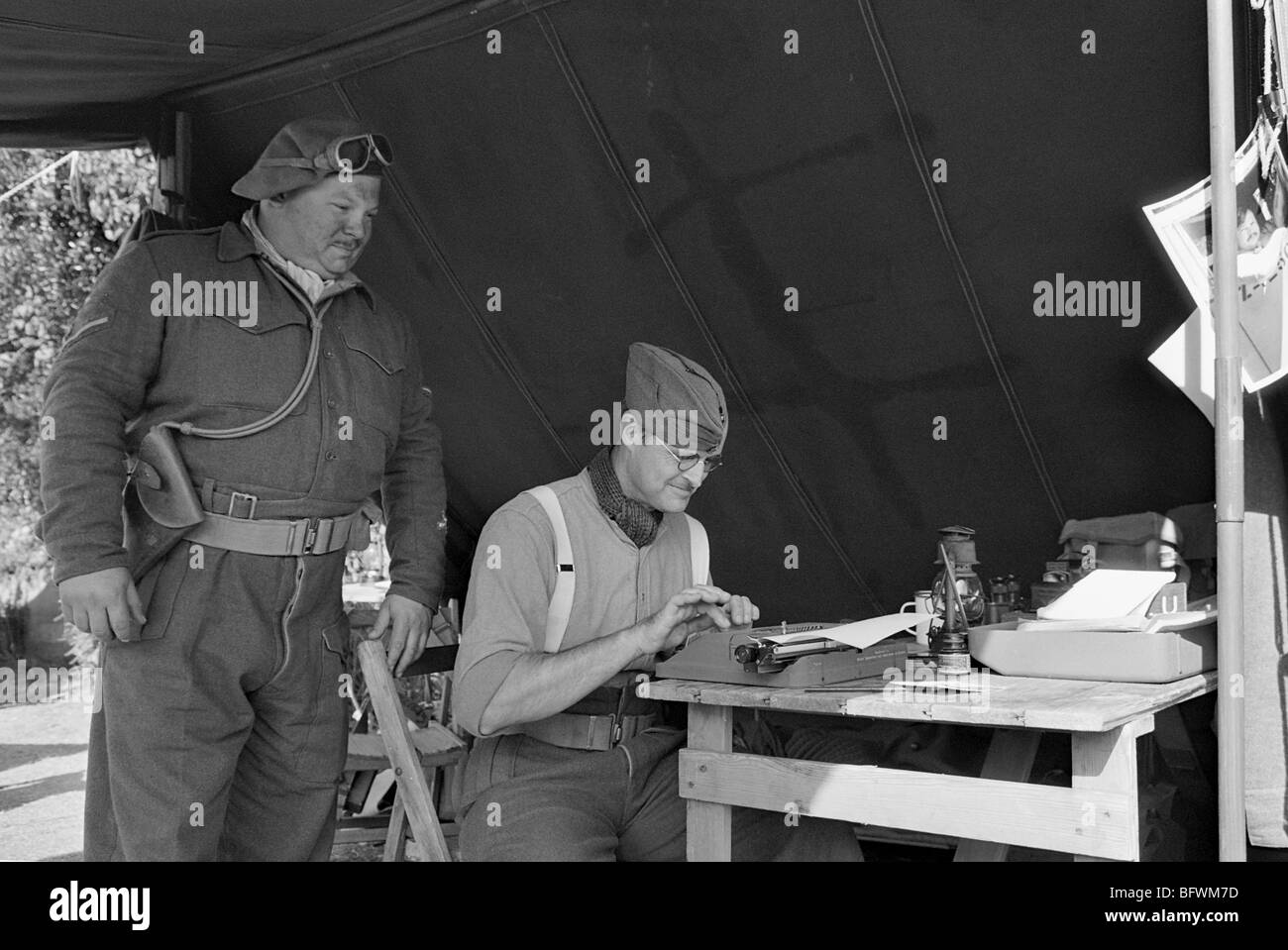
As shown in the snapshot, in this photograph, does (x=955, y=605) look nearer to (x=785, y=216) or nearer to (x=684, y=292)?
(x=785, y=216)

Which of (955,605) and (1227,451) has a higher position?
(1227,451)

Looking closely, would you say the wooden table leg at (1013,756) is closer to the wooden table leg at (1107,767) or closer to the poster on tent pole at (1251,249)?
the wooden table leg at (1107,767)

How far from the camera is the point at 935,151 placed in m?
2.63

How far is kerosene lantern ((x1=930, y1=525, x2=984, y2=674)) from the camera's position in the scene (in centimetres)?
188

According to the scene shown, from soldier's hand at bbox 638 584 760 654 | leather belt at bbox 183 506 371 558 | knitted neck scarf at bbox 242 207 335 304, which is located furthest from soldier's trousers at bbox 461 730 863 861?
knitted neck scarf at bbox 242 207 335 304

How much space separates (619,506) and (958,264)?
108 cm

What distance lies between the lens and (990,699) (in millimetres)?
1723

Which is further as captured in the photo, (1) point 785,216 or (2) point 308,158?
(1) point 785,216

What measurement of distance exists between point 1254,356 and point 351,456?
5.37 feet

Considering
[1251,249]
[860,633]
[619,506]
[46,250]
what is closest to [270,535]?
[619,506]

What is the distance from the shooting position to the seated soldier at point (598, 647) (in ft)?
6.50
